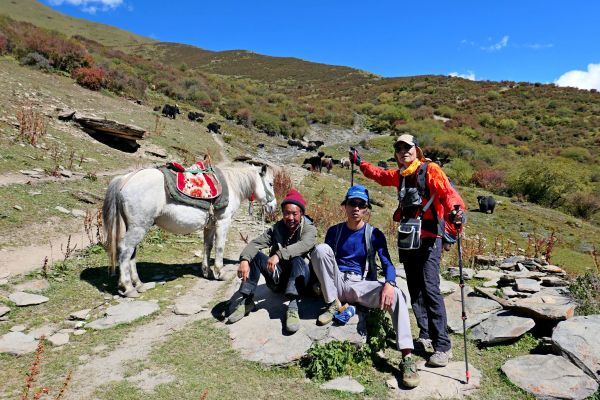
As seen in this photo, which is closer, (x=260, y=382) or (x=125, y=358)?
(x=260, y=382)

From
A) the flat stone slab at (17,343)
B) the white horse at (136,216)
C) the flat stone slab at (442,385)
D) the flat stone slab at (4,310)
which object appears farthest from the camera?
Answer: the white horse at (136,216)

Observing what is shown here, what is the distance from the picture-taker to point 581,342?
3994 millimetres

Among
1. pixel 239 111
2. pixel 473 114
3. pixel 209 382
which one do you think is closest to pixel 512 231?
pixel 209 382

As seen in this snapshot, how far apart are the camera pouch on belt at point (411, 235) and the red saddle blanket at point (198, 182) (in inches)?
122

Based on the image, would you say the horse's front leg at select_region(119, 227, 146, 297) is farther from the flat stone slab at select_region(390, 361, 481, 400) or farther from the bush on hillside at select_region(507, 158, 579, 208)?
the bush on hillside at select_region(507, 158, 579, 208)

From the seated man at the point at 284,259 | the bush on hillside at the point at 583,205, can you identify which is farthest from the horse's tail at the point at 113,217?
the bush on hillside at the point at 583,205

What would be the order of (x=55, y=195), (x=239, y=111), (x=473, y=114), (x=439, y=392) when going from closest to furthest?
1. (x=439, y=392)
2. (x=55, y=195)
3. (x=239, y=111)
4. (x=473, y=114)

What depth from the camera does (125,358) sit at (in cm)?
395

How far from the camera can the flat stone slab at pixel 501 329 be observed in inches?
178

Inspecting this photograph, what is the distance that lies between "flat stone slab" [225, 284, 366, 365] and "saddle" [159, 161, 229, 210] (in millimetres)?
1919

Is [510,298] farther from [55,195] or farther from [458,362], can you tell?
[55,195]

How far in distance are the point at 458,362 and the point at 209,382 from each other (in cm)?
257

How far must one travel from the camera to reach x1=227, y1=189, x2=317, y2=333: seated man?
4.40 metres

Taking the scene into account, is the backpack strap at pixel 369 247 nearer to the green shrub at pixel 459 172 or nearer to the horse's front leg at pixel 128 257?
the horse's front leg at pixel 128 257
